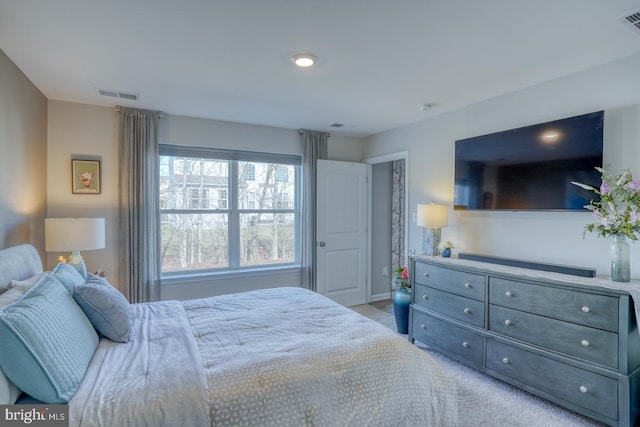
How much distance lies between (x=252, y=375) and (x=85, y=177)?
3.13 meters

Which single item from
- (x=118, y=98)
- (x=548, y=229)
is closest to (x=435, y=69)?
(x=548, y=229)

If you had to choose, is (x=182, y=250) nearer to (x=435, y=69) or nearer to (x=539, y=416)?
(x=435, y=69)

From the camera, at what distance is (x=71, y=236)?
2.70 metres

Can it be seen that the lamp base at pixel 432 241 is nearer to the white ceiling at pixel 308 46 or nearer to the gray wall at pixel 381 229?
the white ceiling at pixel 308 46

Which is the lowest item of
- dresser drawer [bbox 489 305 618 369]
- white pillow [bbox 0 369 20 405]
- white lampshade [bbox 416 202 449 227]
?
dresser drawer [bbox 489 305 618 369]

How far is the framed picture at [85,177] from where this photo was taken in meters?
3.34

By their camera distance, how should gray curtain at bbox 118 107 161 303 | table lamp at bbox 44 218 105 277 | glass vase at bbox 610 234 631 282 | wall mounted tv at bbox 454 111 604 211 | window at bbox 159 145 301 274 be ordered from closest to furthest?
glass vase at bbox 610 234 631 282 < wall mounted tv at bbox 454 111 604 211 < table lamp at bbox 44 218 105 277 < gray curtain at bbox 118 107 161 303 < window at bbox 159 145 301 274

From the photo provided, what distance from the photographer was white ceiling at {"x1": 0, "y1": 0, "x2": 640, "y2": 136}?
173cm

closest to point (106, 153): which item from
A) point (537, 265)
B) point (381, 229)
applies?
point (381, 229)

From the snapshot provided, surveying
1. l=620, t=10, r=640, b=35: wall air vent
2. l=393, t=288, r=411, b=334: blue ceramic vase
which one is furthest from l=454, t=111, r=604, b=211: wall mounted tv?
l=393, t=288, r=411, b=334: blue ceramic vase

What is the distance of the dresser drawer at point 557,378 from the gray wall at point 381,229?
2509 mm

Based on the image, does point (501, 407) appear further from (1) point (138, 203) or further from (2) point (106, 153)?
(2) point (106, 153)

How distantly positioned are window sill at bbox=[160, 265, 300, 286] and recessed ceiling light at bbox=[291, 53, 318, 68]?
8.80ft

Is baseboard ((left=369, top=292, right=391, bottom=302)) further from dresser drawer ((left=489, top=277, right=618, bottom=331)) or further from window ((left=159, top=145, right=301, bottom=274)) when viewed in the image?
dresser drawer ((left=489, top=277, right=618, bottom=331))
